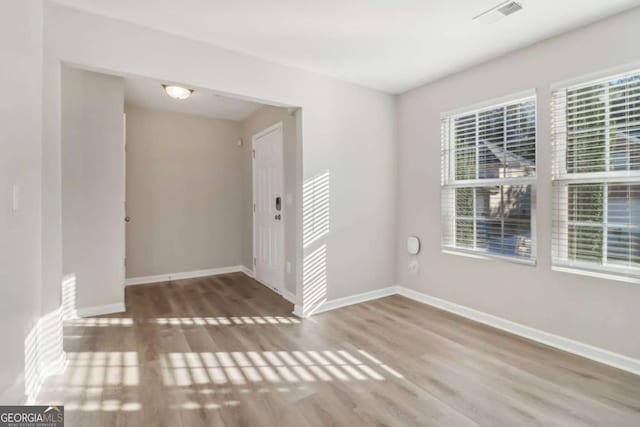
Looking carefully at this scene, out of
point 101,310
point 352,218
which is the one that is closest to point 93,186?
point 101,310

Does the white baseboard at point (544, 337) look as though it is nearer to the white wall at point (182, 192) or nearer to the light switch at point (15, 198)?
the white wall at point (182, 192)

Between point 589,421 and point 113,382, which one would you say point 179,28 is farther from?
point 589,421

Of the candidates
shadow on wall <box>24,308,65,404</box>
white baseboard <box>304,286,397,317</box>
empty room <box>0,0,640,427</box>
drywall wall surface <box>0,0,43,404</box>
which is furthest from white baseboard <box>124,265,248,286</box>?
drywall wall surface <box>0,0,43,404</box>

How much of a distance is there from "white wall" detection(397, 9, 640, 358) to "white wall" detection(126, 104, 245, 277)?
278cm

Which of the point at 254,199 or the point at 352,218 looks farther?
the point at 254,199

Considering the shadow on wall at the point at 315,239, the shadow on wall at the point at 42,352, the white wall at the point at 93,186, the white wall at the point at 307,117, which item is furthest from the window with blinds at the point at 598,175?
the white wall at the point at 93,186

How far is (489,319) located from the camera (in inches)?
Answer: 120

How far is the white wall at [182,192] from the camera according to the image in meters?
4.46

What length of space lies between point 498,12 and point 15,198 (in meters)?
3.17

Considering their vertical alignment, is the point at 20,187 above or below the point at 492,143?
below

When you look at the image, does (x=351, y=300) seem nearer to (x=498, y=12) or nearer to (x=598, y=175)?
(x=598, y=175)

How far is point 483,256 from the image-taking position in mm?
3139

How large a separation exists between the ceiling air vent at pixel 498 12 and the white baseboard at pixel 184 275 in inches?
166

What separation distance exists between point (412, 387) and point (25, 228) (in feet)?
8.11
